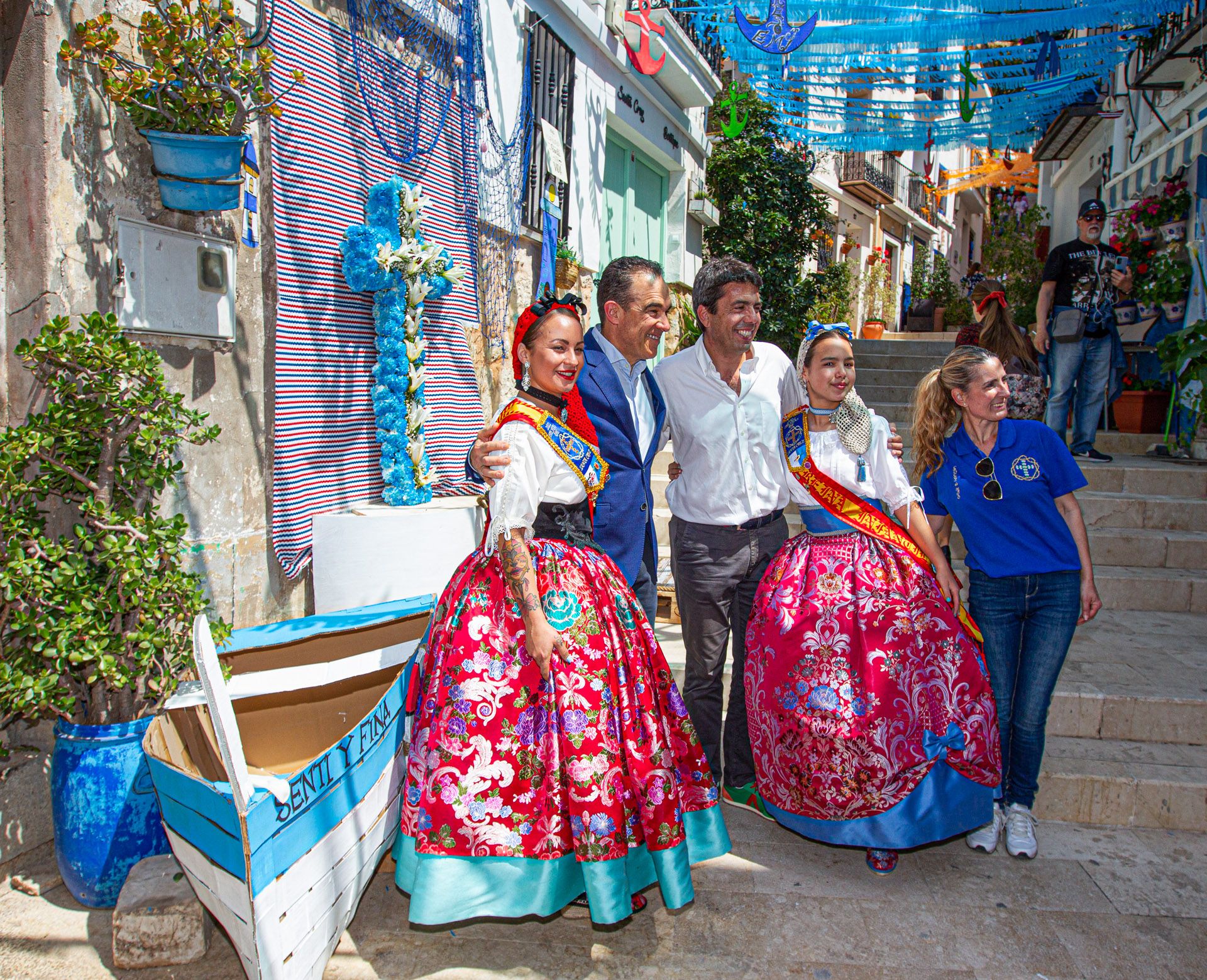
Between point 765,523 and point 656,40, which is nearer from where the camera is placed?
point 765,523

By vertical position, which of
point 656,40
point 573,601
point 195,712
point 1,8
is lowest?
point 195,712

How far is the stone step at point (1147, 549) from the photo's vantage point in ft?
17.3

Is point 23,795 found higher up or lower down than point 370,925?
higher up

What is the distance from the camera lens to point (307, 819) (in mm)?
2221

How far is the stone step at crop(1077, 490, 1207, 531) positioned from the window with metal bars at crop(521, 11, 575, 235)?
4261 millimetres

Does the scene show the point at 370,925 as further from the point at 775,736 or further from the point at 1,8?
the point at 1,8

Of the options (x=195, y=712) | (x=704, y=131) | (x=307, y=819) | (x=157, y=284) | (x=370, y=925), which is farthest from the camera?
(x=704, y=131)

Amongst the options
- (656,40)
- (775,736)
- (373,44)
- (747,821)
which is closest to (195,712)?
(775,736)

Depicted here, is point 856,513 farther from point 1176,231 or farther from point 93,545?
point 1176,231

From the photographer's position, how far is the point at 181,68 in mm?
2898

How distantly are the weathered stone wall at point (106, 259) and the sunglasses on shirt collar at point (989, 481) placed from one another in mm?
2925

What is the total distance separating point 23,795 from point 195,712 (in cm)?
106

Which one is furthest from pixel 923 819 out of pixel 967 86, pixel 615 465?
pixel 967 86

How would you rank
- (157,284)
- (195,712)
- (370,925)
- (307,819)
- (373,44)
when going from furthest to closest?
(373,44)
(157,284)
(370,925)
(195,712)
(307,819)
